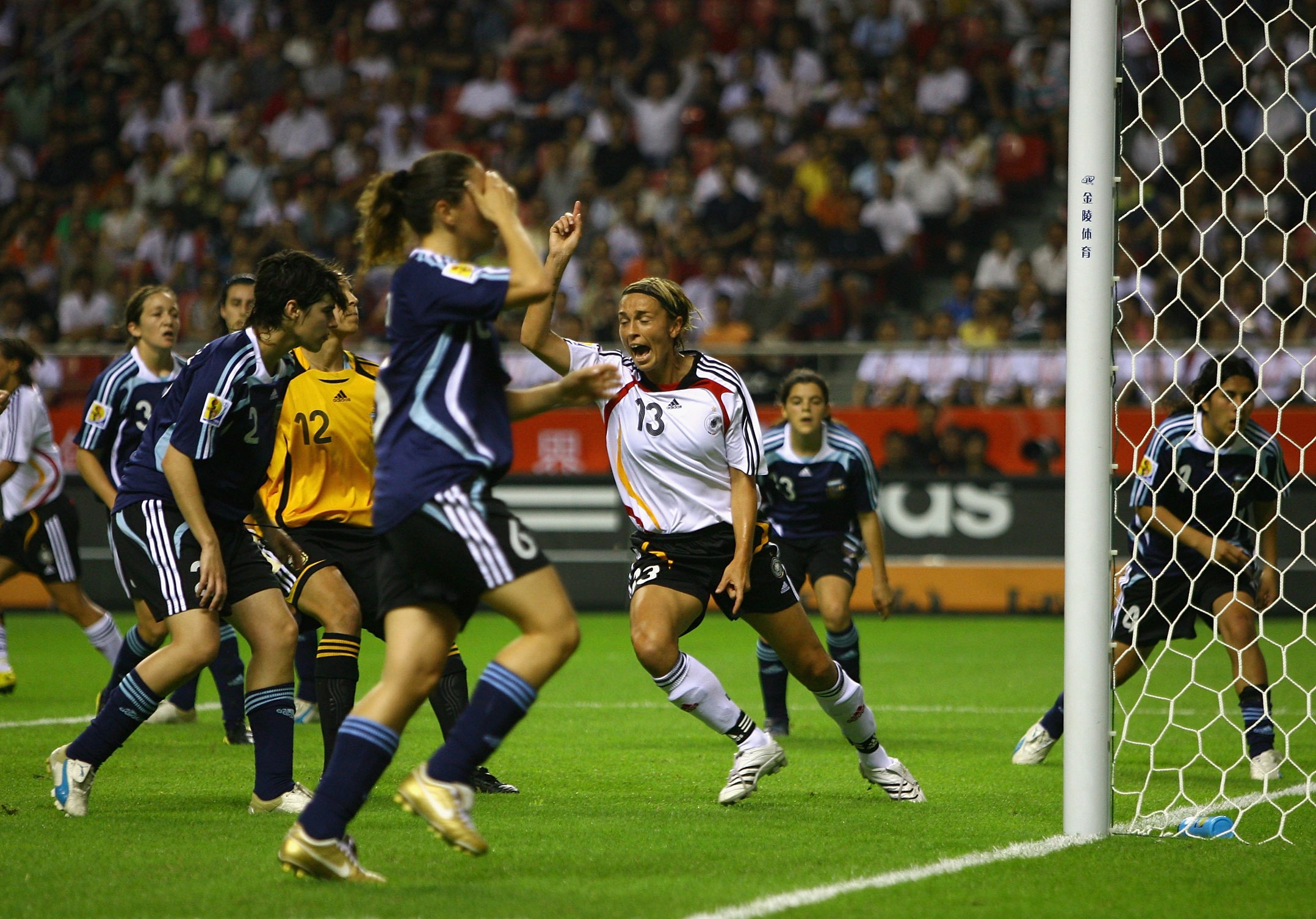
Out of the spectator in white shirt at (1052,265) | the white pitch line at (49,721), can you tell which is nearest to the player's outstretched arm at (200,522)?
the white pitch line at (49,721)

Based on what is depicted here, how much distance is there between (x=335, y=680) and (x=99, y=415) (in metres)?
2.88

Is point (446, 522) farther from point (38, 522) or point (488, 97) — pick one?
point (488, 97)

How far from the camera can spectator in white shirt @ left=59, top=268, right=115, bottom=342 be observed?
1861 centimetres

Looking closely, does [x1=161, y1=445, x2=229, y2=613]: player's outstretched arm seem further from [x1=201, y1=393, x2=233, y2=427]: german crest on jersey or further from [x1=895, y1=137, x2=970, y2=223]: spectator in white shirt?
[x1=895, y1=137, x2=970, y2=223]: spectator in white shirt

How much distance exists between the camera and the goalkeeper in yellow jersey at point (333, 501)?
20.0ft

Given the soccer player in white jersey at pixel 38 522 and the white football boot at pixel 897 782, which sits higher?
the soccer player in white jersey at pixel 38 522

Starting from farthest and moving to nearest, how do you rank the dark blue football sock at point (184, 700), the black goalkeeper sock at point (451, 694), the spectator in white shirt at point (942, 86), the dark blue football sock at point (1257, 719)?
1. the spectator in white shirt at point (942, 86)
2. the dark blue football sock at point (184, 700)
3. the dark blue football sock at point (1257, 719)
4. the black goalkeeper sock at point (451, 694)

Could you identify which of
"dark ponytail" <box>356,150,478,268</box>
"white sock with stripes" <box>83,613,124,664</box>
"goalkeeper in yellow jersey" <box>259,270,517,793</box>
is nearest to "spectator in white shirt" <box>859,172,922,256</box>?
"white sock with stripes" <box>83,613,124,664</box>

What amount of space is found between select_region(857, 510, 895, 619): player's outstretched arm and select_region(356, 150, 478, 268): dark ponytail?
434cm

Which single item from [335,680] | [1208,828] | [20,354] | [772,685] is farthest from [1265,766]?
[20,354]

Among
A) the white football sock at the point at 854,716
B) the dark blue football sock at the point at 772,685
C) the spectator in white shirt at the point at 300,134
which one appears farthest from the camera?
the spectator in white shirt at the point at 300,134

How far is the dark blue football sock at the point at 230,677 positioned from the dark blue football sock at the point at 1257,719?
5.18m

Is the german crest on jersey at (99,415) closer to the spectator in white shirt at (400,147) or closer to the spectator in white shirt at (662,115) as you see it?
the spectator in white shirt at (662,115)

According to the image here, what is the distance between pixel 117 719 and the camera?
18.3 feet
